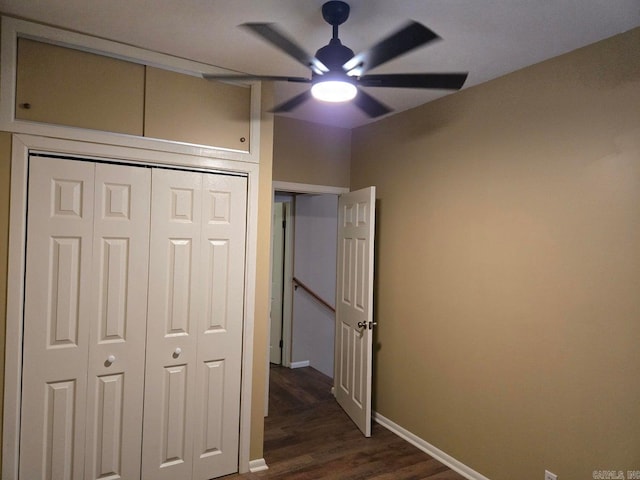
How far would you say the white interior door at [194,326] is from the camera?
2449 mm

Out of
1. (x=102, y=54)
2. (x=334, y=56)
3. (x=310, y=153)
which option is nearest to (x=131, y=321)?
(x=102, y=54)

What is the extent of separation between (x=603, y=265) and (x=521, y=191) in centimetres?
62

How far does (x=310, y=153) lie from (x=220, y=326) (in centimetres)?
187

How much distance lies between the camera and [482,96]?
2.75 m

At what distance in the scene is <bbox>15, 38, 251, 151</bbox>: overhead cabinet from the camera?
2.14 meters

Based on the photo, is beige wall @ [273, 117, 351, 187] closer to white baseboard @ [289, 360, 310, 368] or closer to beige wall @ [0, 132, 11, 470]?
beige wall @ [0, 132, 11, 470]

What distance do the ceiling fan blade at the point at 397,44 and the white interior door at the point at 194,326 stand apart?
1.18 metres

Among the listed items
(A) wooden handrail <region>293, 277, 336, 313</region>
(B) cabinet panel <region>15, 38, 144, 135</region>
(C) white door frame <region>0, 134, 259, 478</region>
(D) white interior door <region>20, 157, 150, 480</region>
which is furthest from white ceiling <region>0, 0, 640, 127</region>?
(A) wooden handrail <region>293, 277, 336, 313</region>

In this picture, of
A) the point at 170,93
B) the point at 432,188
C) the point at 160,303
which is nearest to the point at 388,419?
the point at 432,188

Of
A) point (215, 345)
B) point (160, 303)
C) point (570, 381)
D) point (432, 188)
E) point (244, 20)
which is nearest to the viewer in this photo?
point (244, 20)

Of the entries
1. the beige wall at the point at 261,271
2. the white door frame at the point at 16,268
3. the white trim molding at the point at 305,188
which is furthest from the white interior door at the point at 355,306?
the white door frame at the point at 16,268

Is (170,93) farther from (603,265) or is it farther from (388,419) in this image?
(388,419)

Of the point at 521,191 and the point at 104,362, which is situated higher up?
the point at 521,191

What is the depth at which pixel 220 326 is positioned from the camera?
8.68 feet
